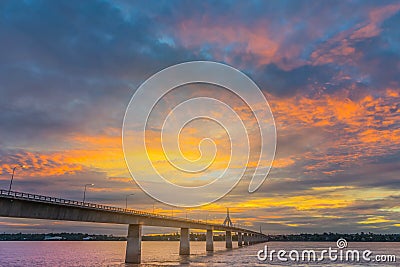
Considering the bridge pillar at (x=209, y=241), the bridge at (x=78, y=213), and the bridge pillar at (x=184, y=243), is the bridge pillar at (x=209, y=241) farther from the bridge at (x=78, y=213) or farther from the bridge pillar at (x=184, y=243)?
the bridge at (x=78, y=213)

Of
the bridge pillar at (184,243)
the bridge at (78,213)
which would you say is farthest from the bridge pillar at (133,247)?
the bridge pillar at (184,243)

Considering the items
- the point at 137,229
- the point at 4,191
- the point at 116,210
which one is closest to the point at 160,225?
the point at 137,229

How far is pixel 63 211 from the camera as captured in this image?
67.6 metres

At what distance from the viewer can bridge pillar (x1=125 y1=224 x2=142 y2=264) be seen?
92.2 m

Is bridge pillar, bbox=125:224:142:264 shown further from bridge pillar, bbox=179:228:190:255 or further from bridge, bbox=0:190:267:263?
bridge pillar, bbox=179:228:190:255

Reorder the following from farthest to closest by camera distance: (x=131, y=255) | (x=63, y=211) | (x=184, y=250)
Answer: (x=184, y=250)
(x=131, y=255)
(x=63, y=211)

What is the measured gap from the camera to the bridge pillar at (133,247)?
92250 mm

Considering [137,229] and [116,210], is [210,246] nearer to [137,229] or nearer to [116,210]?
[137,229]

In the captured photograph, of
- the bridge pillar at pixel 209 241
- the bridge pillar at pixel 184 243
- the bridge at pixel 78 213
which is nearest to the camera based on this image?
the bridge at pixel 78 213

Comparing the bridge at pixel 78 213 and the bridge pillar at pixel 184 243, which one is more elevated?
the bridge at pixel 78 213

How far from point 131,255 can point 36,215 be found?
3764 cm

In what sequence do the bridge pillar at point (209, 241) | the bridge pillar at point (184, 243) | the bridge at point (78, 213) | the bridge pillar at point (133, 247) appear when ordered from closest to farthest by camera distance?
1. the bridge at point (78, 213)
2. the bridge pillar at point (133, 247)
3. the bridge pillar at point (184, 243)
4. the bridge pillar at point (209, 241)

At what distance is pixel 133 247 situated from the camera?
93.2 m

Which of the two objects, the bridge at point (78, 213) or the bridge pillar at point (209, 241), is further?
the bridge pillar at point (209, 241)
